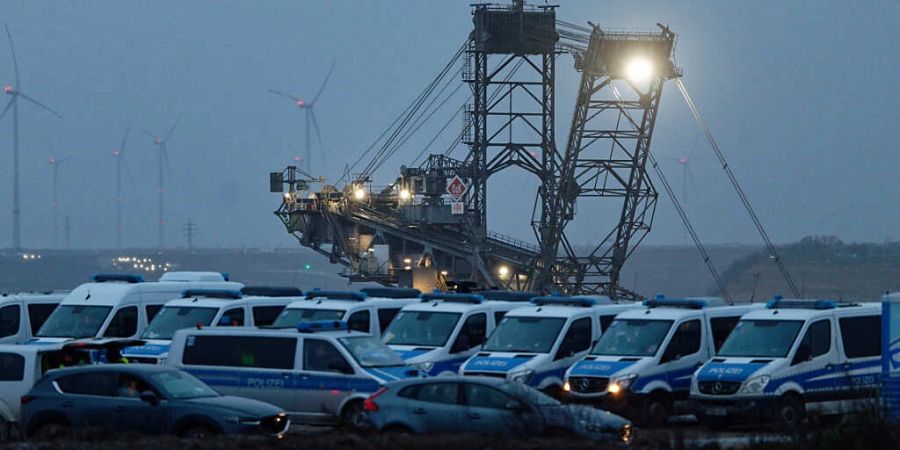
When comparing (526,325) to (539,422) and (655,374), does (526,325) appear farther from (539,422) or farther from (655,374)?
(539,422)

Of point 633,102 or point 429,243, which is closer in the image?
point 633,102

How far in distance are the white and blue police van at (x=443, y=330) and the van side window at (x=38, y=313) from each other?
29.3ft

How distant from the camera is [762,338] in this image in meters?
22.5

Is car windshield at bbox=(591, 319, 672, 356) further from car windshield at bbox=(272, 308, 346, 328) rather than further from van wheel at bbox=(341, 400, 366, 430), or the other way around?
car windshield at bbox=(272, 308, 346, 328)

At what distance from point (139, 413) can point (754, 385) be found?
9.61m

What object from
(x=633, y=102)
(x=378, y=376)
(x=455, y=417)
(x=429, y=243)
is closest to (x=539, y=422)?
(x=455, y=417)

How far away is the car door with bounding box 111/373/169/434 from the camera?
1817cm

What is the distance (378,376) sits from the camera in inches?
835

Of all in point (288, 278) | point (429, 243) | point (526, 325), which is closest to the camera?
point (526, 325)

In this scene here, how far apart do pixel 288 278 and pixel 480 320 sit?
11936 cm

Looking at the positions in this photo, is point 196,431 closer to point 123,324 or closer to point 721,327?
point 721,327

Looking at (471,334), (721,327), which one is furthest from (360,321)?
(721,327)

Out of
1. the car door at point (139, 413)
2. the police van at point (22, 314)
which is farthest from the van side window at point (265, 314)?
the car door at point (139, 413)

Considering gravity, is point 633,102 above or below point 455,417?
above
